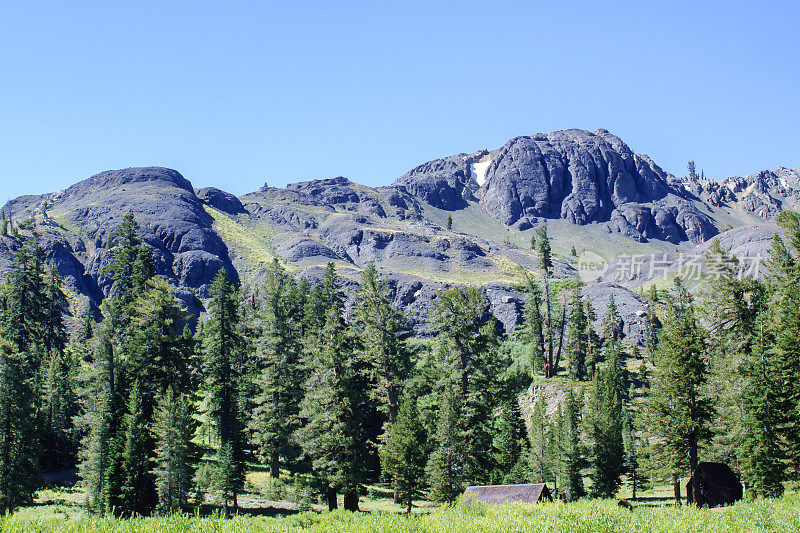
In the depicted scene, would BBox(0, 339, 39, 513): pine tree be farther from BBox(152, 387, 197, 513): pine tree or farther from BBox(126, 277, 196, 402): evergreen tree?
BBox(152, 387, 197, 513): pine tree

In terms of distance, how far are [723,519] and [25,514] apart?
43291 millimetres

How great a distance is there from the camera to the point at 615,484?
5009cm

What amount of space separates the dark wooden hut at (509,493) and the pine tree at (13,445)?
3247 cm

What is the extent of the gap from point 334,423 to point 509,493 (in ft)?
41.5

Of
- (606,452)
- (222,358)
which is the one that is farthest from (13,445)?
(606,452)

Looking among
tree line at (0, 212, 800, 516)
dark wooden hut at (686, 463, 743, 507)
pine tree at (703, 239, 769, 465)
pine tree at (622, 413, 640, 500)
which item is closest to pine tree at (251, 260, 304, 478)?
tree line at (0, 212, 800, 516)

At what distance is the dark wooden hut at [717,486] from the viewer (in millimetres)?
37750

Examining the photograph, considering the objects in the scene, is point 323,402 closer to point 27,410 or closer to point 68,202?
point 27,410

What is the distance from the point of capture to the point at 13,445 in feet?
131

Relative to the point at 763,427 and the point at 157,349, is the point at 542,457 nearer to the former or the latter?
the point at 763,427

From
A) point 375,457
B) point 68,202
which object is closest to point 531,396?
point 375,457

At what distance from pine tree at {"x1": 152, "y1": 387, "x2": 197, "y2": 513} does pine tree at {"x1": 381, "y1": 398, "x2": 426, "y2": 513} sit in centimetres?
1386

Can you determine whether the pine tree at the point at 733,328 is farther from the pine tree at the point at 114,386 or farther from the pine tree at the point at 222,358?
the pine tree at the point at 114,386

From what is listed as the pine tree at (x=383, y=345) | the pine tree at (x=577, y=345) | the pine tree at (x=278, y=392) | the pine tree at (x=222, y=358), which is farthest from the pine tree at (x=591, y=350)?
the pine tree at (x=222, y=358)
